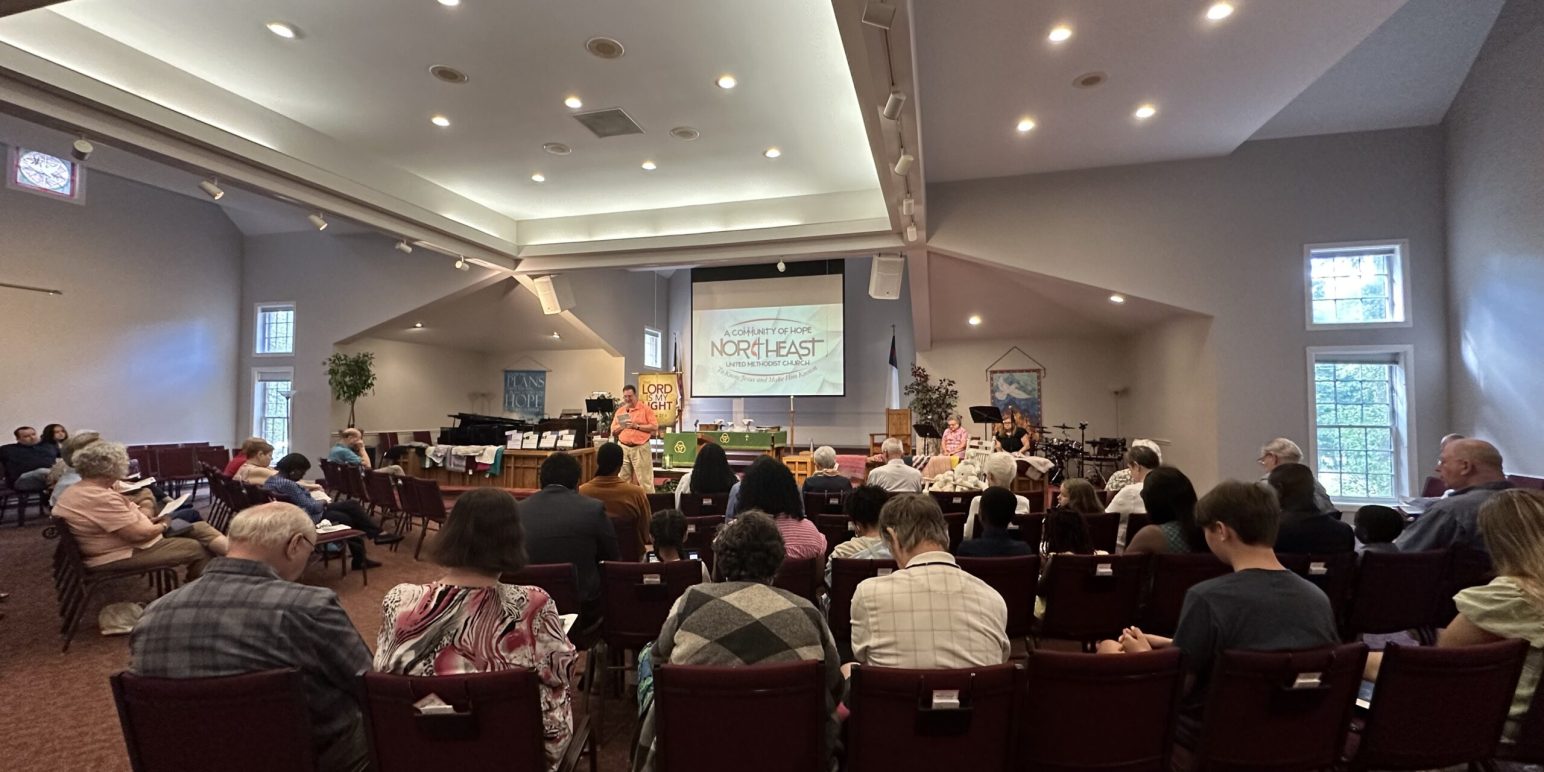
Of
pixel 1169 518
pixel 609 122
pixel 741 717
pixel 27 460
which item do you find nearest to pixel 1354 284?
pixel 1169 518

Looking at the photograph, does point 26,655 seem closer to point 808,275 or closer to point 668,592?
point 668,592

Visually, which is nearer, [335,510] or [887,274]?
[335,510]

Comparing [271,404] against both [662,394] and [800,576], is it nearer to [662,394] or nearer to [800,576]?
[662,394]

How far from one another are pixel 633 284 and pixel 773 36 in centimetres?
1020

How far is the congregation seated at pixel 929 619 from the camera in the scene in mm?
1706

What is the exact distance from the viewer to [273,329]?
12.0 m

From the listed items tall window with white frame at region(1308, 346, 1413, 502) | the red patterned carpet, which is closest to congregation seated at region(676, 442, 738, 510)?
the red patterned carpet

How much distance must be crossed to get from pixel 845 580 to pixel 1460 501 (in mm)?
3035

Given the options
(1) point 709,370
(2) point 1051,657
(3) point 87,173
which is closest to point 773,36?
(2) point 1051,657

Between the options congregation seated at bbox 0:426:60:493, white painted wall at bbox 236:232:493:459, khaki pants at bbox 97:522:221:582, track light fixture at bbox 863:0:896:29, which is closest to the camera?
track light fixture at bbox 863:0:896:29

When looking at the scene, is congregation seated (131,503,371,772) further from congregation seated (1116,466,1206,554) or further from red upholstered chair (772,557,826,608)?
congregation seated (1116,466,1206,554)

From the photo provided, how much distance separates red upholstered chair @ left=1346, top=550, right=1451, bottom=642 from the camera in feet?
9.56

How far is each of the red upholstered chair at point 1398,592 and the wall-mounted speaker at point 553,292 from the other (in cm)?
1029

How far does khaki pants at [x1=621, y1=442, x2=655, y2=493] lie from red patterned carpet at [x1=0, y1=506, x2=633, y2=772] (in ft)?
9.11
